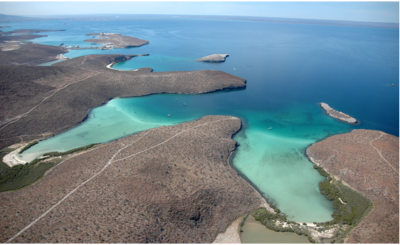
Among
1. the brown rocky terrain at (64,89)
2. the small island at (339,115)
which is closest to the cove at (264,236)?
the small island at (339,115)

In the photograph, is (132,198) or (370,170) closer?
(132,198)

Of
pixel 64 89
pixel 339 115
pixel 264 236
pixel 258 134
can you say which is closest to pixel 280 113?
pixel 258 134

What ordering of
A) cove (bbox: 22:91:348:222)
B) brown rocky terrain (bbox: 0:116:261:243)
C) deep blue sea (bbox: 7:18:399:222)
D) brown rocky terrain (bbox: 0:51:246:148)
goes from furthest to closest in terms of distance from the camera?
brown rocky terrain (bbox: 0:51:246:148) < deep blue sea (bbox: 7:18:399:222) < cove (bbox: 22:91:348:222) < brown rocky terrain (bbox: 0:116:261:243)

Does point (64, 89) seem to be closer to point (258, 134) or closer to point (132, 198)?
point (132, 198)

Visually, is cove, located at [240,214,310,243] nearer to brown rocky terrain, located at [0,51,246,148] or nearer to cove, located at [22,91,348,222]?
cove, located at [22,91,348,222]

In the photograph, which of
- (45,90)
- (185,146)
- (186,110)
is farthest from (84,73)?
(185,146)

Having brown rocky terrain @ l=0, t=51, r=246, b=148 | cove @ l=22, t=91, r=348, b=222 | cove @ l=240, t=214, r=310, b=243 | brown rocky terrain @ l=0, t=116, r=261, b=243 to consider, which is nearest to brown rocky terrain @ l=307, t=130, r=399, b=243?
cove @ l=22, t=91, r=348, b=222
